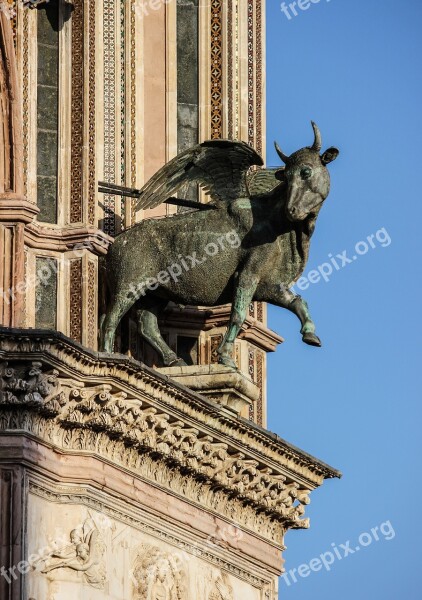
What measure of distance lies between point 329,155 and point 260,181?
1056 mm

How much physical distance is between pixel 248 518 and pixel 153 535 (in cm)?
204

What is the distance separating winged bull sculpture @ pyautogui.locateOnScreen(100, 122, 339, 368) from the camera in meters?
31.9

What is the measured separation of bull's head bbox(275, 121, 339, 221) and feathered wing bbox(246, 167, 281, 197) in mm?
794

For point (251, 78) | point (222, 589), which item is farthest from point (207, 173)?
point (222, 589)

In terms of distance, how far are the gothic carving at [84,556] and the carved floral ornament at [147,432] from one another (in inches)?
34.0

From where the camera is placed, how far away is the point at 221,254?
32062 mm

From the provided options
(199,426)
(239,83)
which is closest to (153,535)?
(199,426)

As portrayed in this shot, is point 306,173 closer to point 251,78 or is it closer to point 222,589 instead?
point 251,78

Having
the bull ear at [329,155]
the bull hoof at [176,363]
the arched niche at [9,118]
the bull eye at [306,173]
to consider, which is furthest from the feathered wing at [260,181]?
the arched niche at [9,118]

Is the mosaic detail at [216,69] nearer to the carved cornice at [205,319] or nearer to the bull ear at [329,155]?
the carved cornice at [205,319]

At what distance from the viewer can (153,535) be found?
102 feet

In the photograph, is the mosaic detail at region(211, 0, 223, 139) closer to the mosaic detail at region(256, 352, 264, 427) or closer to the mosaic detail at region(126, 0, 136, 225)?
the mosaic detail at region(126, 0, 136, 225)

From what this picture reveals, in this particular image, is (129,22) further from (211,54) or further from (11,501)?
(11,501)

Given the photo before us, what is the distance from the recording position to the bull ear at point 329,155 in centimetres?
3161
